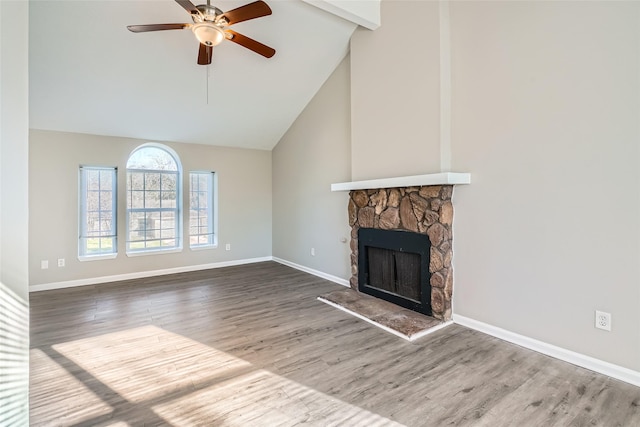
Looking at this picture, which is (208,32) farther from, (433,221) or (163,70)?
(433,221)

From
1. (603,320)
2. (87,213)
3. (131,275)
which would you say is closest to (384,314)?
(603,320)

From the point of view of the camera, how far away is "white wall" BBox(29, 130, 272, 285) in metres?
4.48

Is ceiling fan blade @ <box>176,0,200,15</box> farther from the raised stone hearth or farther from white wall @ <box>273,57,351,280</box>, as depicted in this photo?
the raised stone hearth

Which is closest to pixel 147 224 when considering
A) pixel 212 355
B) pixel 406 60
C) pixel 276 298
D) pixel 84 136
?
pixel 84 136

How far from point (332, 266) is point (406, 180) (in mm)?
2131

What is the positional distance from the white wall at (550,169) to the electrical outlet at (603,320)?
3cm

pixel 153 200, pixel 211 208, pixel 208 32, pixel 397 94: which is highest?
pixel 208 32

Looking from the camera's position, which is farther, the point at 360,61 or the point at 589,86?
the point at 360,61

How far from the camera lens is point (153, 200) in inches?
216

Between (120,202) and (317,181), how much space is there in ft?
10.8

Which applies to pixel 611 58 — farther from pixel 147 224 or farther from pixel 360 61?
pixel 147 224

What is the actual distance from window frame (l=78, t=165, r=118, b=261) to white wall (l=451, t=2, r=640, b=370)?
515 cm

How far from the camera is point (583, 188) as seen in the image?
7.65 ft

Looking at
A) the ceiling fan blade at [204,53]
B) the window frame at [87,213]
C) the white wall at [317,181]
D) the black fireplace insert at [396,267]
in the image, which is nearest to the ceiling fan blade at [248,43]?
the ceiling fan blade at [204,53]
